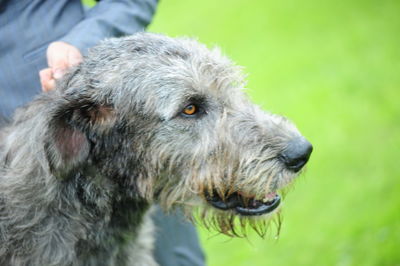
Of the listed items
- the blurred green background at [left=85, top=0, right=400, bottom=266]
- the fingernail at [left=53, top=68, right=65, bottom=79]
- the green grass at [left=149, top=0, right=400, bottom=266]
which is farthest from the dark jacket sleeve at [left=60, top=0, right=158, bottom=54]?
the blurred green background at [left=85, top=0, right=400, bottom=266]

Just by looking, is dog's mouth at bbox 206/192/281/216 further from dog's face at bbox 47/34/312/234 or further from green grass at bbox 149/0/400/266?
green grass at bbox 149/0/400/266

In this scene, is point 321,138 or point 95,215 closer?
point 95,215

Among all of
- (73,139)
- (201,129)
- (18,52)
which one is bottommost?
(73,139)

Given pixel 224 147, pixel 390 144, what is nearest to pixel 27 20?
pixel 224 147

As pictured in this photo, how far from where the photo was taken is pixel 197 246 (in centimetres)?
539

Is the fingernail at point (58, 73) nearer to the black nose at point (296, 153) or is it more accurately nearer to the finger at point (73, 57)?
the finger at point (73, 57)

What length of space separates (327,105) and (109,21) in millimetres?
6462

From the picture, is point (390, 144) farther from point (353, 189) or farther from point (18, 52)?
point (18, 52)

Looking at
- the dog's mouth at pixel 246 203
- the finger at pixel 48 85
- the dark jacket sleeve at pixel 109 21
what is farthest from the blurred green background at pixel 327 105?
the dark jacket sleeve at pixel 109 21

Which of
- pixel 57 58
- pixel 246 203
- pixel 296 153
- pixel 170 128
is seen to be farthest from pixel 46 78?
pixel 296 153

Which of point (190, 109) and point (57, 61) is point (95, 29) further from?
point (190, 109)

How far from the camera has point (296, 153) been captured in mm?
4031

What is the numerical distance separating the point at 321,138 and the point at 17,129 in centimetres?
657

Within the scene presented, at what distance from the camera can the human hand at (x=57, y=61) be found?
445cm
